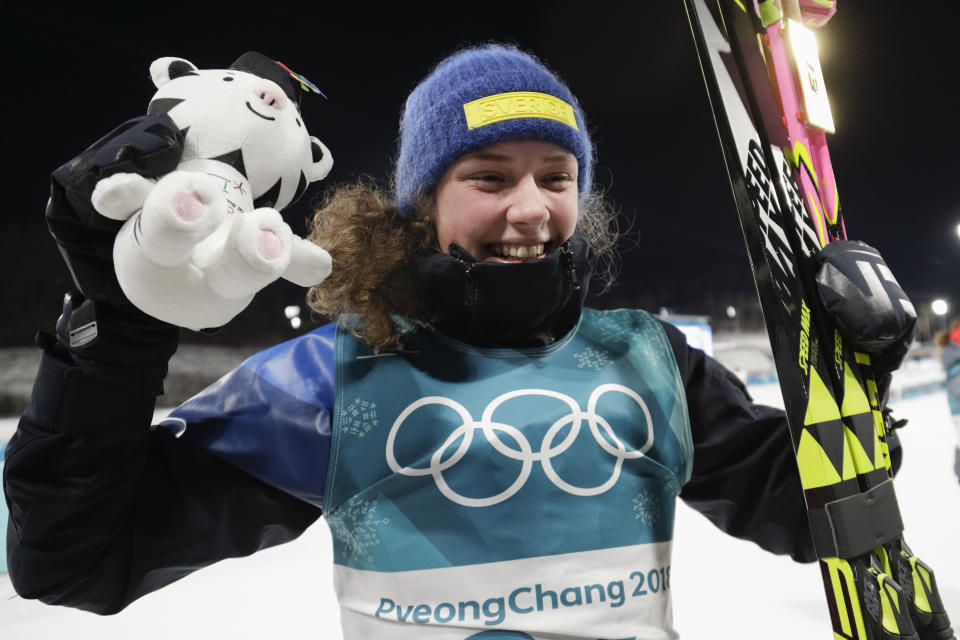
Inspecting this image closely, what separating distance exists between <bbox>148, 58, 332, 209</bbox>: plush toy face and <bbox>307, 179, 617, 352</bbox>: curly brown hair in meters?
0.22

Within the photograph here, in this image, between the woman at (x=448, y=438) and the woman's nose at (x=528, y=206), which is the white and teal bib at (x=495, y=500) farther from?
the woman's nose at (x=528, y=206)

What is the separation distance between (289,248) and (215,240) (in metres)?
0.06

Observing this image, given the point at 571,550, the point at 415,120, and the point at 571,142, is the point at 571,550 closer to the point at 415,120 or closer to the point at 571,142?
the point at 571,142

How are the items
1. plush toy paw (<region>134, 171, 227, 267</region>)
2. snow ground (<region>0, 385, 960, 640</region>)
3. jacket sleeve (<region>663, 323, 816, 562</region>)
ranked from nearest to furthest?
1. plush toy paw (<region>134, 171, 227, 267</region>)
2. jacket sleeve (<region>663, 323, 816, 562</region>)
3. snow ground (<region>0, 385, 960, 640</region>)

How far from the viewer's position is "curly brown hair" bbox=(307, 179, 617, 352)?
0.91 meters

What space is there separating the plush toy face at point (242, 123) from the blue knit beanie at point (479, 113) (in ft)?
0.80

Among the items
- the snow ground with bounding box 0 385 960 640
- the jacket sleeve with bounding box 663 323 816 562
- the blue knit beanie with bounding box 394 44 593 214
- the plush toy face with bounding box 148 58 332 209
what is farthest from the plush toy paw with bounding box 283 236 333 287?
the snow ground with bounding box 0 385 960 640

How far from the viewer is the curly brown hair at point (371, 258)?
0.91m

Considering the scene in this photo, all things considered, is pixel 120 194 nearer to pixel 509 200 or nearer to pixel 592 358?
pixel 509 200

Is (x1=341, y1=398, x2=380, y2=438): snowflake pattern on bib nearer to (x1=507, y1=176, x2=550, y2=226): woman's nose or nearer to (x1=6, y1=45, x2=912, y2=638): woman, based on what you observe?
(x1=6, y1=45, x2=912, y2=638): woman

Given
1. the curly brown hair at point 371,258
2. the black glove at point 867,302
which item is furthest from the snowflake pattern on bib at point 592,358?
the black glove at point 867,302

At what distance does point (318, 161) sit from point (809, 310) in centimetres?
77

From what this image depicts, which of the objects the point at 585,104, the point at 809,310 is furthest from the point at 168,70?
the point at 585,104

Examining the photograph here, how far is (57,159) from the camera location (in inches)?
119
